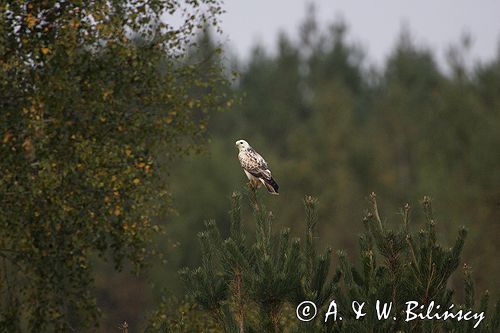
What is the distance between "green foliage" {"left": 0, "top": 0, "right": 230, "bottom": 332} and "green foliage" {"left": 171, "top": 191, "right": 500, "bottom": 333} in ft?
18.4

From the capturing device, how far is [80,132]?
65.9 ft

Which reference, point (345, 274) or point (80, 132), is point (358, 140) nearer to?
point (80, 132)

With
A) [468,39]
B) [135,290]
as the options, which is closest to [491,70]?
[468,39]

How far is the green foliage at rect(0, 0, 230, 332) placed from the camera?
19.0 metres

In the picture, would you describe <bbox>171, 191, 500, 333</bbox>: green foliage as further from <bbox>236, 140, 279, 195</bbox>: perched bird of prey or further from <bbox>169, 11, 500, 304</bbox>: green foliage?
<bbox>169, 11, 500, 304</bbox>: green foliage

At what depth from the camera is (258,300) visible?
44.6 ft

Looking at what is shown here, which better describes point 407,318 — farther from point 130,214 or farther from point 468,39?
point 468,39

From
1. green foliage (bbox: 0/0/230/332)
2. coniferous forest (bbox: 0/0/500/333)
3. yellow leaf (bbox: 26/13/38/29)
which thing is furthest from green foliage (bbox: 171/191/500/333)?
yellow leaf (bbox: 26/13/38/29)

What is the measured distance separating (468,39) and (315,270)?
63944 millimetres

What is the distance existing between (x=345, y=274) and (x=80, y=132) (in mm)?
8183

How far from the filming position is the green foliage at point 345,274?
13.3 m

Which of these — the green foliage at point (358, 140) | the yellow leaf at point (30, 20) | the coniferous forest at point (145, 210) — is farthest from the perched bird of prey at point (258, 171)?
the green foliage at point (358, 140)

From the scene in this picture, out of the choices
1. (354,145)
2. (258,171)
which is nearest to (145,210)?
(258,171)

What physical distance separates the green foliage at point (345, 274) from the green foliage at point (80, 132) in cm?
562
